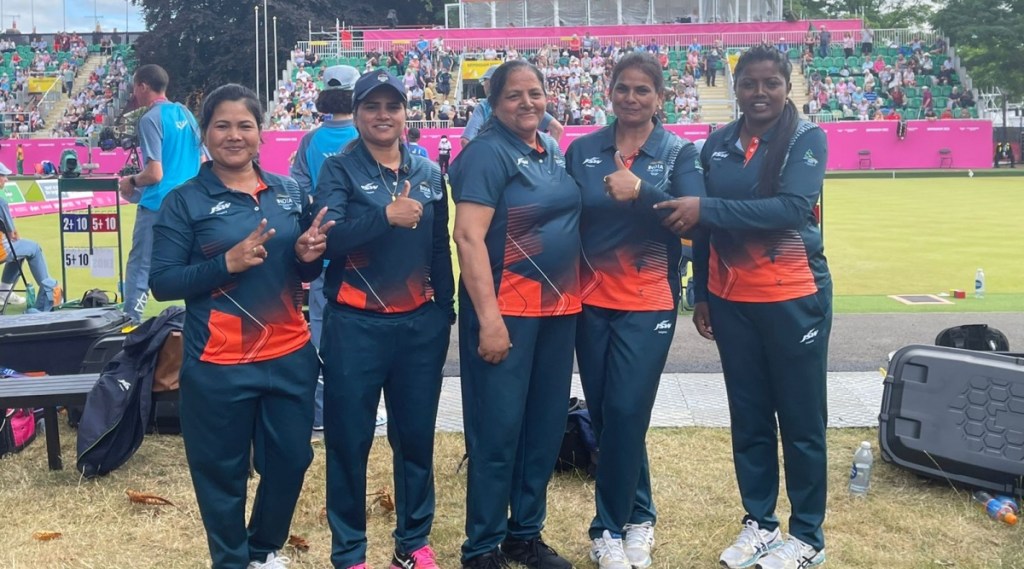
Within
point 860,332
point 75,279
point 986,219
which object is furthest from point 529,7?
point 860,332

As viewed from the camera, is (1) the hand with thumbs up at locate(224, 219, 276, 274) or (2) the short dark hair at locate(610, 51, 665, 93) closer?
(1) the hand with thumbs up at locate(224, 219, 276, 274)

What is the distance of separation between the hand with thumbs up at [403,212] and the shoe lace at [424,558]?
1.30 meters

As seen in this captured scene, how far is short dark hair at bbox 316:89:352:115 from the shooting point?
5258mm

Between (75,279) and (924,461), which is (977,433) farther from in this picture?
(75,279)

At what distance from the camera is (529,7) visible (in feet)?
165

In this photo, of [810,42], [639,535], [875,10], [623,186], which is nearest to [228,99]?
[623,186]

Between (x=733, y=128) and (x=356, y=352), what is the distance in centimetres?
172

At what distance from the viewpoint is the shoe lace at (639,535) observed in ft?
13.3

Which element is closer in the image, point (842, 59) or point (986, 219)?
point (986, 219)

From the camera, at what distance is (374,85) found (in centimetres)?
371

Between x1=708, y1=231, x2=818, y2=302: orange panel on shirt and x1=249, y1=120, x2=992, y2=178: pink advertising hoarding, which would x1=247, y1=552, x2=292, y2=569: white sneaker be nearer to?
x1=708, y1=231, x2=818, y2=302: orange panel on shirt

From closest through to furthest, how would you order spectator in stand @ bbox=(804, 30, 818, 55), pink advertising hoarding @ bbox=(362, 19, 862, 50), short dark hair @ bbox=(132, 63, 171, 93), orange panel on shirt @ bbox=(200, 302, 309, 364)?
1. orange panel on shirt @ bbox=(200, 302, 309, 364)
2. short dark hair @ bbox=(132, 63, 171, 93)
3. spectator in stand @ bbox=(804, 30, 818, 55)
4. pink advertising hoarding @ bbox=(362, 19, 862, 50)

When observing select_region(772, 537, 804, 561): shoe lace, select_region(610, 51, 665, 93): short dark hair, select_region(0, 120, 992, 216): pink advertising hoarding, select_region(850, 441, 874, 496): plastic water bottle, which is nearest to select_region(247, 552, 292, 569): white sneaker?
select_region(772, 537, 804, 561): shoe lace

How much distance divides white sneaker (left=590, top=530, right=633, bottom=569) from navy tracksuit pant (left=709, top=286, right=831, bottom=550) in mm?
570
